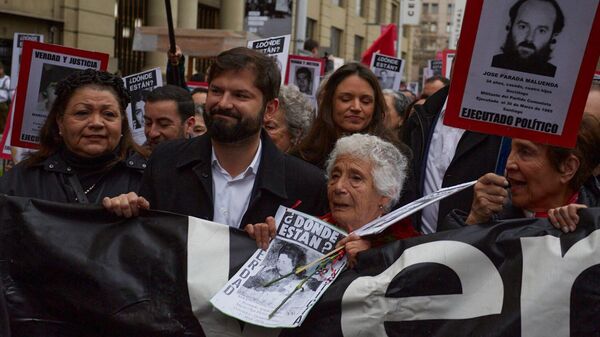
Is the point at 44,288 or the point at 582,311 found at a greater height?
the point at 582,311

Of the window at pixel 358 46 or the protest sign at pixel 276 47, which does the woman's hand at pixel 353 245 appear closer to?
the protest sign at pixel 276 47

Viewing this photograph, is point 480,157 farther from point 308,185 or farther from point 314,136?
point 308,185

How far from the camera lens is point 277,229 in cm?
339

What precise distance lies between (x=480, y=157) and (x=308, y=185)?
123 cm

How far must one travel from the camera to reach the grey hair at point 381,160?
3682mm

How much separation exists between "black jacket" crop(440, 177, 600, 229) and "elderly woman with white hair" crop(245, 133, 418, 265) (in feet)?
0.53

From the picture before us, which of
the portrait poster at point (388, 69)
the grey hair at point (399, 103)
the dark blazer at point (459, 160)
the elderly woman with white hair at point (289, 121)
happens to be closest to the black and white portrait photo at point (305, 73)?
the portrait poster at point (388, 69)

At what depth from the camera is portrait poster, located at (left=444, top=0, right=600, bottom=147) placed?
10.8 ft

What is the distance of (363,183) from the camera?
3662mm

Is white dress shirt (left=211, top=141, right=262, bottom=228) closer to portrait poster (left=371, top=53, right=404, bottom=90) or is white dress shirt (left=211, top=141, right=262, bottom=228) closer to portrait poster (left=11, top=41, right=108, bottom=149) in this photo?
portrait poster (left=11, top=41, right=108, bottom=149)

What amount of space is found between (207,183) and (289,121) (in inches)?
80.1

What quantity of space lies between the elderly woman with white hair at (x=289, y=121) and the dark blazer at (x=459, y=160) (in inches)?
39.2

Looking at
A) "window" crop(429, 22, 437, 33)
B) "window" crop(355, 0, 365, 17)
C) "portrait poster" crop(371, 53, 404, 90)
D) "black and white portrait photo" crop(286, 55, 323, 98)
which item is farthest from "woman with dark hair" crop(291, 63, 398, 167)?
"window" crop(429, 22, 437, 33)

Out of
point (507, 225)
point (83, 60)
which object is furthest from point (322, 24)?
point (507, 225)
